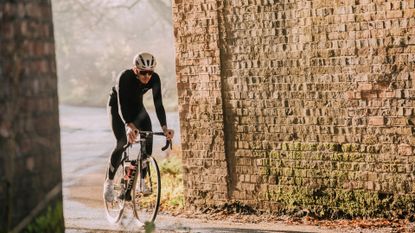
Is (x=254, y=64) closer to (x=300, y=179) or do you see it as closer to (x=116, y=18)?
(x=300, y=179)

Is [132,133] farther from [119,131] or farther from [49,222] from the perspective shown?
[49,222]

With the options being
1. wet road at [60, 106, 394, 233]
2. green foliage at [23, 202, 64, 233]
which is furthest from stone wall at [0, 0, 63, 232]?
wet road at [60, 106, 394, 233]

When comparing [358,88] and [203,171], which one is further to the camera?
[203,171]

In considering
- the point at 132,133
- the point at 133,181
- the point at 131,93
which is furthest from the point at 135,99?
the point at 133,181

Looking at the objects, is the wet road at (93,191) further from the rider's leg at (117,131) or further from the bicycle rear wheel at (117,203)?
the rider's leg at (117,131)

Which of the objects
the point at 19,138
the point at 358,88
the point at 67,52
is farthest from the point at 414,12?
the point at 67,52

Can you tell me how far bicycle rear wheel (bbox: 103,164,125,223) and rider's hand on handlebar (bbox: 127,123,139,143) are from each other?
631 mm

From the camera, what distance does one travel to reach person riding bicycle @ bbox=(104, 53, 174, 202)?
750 centimetres

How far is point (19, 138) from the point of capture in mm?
3924

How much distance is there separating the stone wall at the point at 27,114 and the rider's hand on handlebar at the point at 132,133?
10.8 ft

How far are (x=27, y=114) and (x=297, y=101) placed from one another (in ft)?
15.0

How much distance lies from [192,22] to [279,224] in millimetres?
2656

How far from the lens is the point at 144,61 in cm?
743

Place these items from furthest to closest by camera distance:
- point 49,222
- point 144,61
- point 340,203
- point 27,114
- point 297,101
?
1. point 297,101
2. point 340,203
3. point 144,61
4. point 49,222
5. point 27,114
